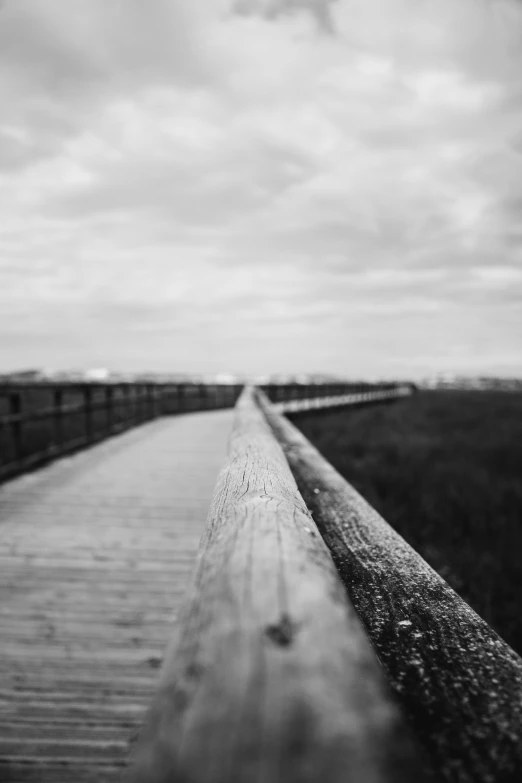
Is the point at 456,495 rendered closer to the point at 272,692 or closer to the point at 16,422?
the point at 16,422

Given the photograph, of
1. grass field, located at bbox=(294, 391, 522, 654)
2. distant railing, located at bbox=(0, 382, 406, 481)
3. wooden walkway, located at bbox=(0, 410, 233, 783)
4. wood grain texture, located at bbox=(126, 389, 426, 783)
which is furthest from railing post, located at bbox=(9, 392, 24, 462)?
wood grain texture, located at bbox=(126, 389, 426, 783)

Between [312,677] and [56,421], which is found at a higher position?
[312,677]

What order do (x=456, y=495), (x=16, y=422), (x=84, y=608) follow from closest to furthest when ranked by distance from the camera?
(x=84, y=608), (x=16, y=422), (x=456, y=495)

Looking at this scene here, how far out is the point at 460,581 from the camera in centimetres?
371

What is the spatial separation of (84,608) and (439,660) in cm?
234

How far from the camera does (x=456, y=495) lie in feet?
19.7

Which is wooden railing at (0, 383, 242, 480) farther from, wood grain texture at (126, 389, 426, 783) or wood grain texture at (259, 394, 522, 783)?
wood grain texture at (126, 389, 426, 783)

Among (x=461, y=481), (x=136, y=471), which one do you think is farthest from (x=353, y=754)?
(x=461, y=481)

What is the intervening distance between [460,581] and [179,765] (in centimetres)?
385

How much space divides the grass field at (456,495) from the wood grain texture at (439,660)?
2.44m

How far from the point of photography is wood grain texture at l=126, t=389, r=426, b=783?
40cm

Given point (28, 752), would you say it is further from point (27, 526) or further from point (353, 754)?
point (27, 526)

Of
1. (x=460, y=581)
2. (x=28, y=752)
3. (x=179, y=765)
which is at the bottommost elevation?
(x=460, y=581)

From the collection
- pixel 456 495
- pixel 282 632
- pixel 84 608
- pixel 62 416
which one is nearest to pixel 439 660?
pixel 282 632
